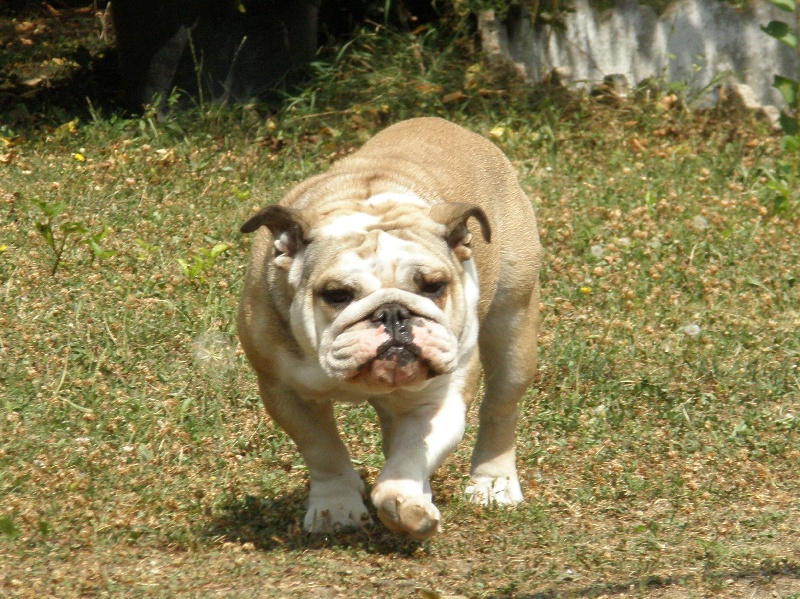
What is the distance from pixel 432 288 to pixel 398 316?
0.88 feet

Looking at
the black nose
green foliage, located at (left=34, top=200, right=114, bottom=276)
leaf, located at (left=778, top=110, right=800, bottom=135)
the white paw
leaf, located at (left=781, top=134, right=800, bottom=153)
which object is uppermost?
the black nose

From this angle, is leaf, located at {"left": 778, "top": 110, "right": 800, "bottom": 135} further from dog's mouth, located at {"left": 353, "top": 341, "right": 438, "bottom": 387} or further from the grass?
dog's mouth, located at {"left": 353, "top": 341, "right": 438, "bottom": 387}

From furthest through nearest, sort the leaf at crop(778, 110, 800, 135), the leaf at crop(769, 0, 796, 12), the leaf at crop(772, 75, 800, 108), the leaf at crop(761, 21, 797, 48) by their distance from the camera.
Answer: the leaf at crop(778, 110, 800, 135) → the leaf at crop(772, 75, 800, 108) → the leaf at crop(761, 21, 797, 48) → the leaf at crop(769, 0, 796, 12)

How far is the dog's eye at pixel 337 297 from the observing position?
435cm

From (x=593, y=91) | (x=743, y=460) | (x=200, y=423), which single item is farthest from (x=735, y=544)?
(x=593, y=91)

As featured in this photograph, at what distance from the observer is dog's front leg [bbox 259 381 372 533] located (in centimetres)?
478

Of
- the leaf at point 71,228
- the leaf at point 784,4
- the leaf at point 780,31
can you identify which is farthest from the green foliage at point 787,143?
the leaf at point 71,228

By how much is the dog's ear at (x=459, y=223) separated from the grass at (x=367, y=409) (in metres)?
1.13

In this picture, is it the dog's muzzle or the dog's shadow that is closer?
the dog's muzzle

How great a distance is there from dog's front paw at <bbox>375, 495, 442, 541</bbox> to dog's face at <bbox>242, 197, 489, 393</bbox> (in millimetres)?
385

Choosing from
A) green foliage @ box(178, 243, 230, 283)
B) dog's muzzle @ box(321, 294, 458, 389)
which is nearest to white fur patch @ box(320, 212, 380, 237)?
dog's muzzle @ box(321, 294, 458, 389)

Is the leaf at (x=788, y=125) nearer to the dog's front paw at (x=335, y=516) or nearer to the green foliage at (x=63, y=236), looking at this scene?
the green foliage at (x=63, y=236)

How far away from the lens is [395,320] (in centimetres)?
422

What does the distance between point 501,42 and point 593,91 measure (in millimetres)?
864
